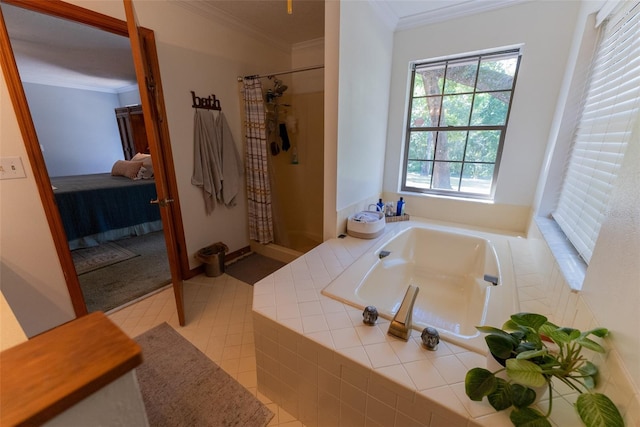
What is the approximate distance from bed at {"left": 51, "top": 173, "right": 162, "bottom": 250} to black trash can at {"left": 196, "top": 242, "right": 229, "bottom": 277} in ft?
5.21

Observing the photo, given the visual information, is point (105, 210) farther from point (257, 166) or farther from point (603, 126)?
point (603, 126)

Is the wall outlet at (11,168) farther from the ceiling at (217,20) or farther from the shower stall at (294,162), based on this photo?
the shower stall at (294,162)

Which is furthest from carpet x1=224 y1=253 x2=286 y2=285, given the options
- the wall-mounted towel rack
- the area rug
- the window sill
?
the window sill

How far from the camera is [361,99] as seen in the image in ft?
6.48

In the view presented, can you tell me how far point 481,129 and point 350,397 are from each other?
7.39ft

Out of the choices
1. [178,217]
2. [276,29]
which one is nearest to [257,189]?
[178,217]

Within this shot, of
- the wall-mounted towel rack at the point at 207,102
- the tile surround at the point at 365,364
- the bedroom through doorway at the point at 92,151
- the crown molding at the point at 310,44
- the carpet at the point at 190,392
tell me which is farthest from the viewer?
the crown molding at the point at 310,44

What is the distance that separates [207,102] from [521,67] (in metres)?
2.59

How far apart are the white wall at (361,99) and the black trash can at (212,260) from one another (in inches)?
51.9

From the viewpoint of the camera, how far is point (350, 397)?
39.1 inches

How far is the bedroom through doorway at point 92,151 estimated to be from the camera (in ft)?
7.78

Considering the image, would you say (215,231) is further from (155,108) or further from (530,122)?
(530,122)

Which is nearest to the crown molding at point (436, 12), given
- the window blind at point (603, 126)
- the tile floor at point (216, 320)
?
the window blind at point (603, 126)

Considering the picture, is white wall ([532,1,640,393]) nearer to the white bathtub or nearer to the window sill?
the window sill
